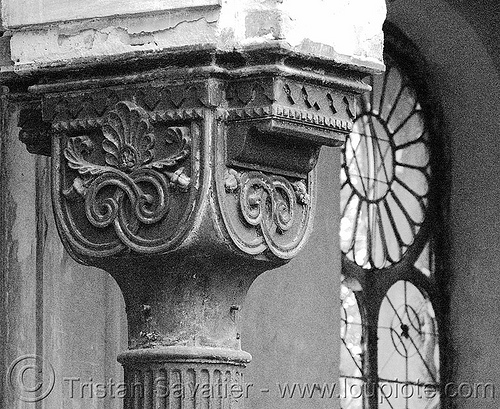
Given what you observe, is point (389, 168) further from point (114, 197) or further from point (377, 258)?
point (114, 197)

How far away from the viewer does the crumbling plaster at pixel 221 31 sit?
329 centimetres

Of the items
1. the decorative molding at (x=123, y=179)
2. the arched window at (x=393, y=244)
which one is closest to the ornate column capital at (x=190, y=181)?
the decorative molding at (x=123, y=179)

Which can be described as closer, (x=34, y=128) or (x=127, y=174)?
(x=127, y=174)

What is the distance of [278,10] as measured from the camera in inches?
129

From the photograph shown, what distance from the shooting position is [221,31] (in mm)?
3293

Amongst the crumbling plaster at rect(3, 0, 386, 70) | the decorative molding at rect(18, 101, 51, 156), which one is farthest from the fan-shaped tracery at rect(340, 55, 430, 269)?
the crumbling plaster at rect(3, 0, 386, 70)

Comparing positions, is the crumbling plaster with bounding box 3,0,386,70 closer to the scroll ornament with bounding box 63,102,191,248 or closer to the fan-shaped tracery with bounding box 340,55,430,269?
the scroll ornament with bounding box 63,102,191,248

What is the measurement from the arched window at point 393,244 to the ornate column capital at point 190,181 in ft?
Result: 11.0

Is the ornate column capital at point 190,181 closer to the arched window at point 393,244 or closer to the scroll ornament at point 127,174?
the scroll ornament at point 127,174

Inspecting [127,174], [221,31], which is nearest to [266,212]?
[127,174]

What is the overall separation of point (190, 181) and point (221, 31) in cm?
34

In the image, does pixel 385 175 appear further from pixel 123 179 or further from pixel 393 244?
pixel 123 179

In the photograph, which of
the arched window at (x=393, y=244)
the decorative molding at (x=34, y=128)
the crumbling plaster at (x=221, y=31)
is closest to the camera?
the crumbling plaster at (x=221, y=31)

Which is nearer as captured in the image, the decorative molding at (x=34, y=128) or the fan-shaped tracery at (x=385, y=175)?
the decorative molding at (x=34, y=128)
